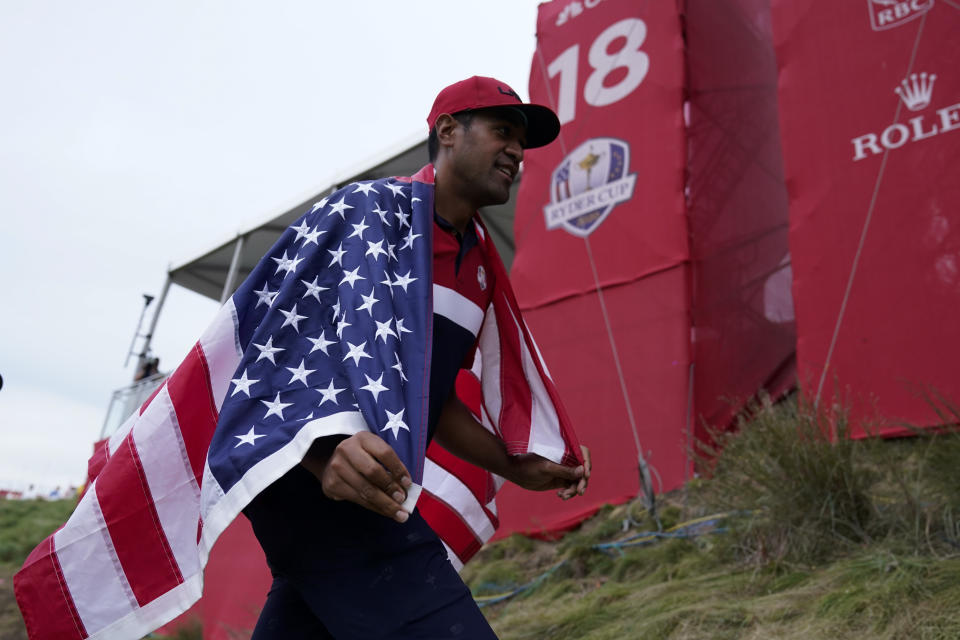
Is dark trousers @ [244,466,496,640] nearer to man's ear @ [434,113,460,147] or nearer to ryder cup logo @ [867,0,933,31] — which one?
man's ear @ [434,113,460,147]

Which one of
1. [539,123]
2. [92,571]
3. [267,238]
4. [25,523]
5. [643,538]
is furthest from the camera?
[267,238]

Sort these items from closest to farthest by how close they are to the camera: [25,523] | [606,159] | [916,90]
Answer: [916,90] → [606,159] → [25,523]

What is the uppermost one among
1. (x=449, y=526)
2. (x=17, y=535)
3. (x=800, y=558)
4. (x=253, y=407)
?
(x=253, y=407)

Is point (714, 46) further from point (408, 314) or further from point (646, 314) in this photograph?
point (408, 314)

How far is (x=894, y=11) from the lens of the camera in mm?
5195

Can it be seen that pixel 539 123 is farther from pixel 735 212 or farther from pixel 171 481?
pixel 735 212

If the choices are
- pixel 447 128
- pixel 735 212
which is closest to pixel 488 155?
pixel 447 128

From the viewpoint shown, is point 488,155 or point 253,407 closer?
point 253,407

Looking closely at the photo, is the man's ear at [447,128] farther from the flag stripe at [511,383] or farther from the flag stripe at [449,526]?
the flag stripe at [449,526]

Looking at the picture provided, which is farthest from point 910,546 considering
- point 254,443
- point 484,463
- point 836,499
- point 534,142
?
point 254,443

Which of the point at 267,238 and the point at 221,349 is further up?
the point at 267,238

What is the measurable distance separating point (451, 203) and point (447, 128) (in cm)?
20

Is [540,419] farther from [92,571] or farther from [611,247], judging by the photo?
[611,247]

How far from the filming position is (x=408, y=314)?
1.69 m
